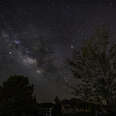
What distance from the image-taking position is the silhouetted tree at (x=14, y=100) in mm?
19166

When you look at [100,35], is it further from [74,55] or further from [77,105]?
[77,105]

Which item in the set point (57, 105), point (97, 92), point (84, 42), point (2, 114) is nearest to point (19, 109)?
point (2, 114)

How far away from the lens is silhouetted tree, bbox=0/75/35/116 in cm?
1917

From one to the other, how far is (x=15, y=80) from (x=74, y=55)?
11.5 metres

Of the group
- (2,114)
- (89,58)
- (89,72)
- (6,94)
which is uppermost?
(89,58)

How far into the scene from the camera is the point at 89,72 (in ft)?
96.6

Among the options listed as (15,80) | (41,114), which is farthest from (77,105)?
(15,80)

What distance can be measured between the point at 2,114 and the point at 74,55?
15584 mm

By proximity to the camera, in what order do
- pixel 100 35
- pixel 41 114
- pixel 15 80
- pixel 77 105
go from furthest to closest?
pixel 100 35 → pixel 77 105 → pixel 15 80 → pixel 41 114

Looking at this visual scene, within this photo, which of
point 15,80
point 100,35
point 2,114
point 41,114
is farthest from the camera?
point 100,35

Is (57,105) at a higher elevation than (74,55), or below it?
below

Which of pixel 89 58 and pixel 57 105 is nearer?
pixel 57 105

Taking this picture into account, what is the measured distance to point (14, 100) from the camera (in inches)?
773

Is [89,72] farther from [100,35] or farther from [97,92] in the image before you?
[100,35]
